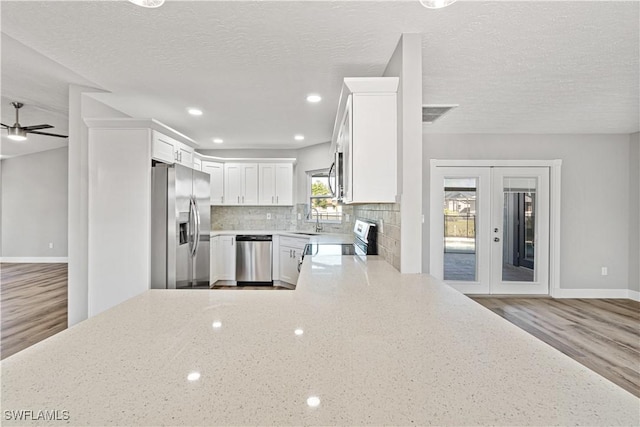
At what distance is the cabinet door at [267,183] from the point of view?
5.57 meters

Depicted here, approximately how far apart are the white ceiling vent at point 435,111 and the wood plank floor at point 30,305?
4.38 m

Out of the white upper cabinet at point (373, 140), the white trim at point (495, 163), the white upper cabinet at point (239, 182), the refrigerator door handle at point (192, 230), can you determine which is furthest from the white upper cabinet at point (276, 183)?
the white upper cabinet at point (373, 140)

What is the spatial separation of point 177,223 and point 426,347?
290 cm

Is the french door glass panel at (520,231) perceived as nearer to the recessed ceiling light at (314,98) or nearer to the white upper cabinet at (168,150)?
the recessed ceiling light at (314,98)

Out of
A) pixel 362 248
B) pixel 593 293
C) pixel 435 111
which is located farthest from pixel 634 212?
pixel 362 248

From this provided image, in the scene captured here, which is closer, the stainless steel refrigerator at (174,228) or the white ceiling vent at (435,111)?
the stainless steel refrigerator at (174,228)

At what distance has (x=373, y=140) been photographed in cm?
204

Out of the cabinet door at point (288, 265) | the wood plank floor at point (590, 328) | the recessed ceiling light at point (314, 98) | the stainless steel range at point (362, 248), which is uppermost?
the recessed ceiling light at point (314, 98)

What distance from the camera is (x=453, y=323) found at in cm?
107

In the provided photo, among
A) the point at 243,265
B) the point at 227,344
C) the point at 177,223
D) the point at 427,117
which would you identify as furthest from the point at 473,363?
the point at 243,265

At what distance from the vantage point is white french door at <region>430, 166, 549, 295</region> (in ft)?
15.2

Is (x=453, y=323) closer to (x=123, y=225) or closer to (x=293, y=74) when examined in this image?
(x=293, y=74)

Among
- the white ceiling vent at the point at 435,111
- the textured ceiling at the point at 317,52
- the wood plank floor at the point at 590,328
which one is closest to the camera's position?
the textured ceiling at the point at 317,52

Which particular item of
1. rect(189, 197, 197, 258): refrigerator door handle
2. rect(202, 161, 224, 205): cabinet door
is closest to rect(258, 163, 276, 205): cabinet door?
rect(202, 161, 224, 205): cabinet door
